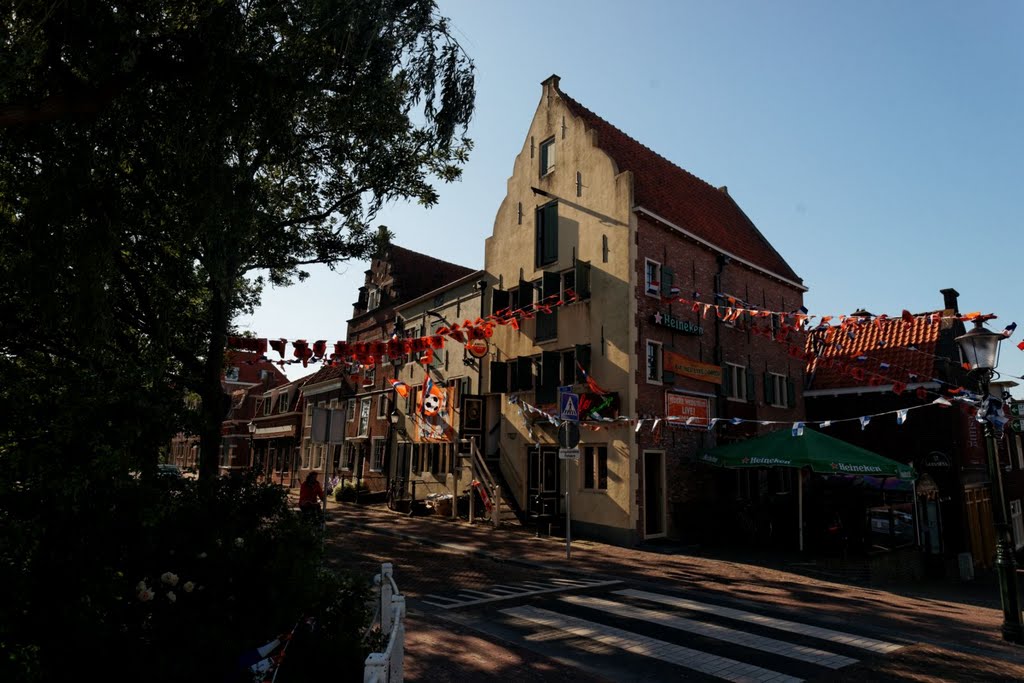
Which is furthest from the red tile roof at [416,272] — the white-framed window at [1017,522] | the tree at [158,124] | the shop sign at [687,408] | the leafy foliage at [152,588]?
the leafy foliage at [152,588]

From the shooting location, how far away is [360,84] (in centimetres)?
797

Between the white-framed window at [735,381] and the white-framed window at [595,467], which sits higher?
the white-framed window at [735,381]

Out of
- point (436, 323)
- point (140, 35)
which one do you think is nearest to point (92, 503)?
point (140, 35)

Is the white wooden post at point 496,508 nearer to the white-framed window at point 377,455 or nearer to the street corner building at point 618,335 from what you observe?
the street corner building at point 618,335

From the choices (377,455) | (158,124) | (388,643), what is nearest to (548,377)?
(377,455)

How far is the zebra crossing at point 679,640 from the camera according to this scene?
21.5ft

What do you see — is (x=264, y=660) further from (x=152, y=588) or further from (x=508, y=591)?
(x=508, y=591)

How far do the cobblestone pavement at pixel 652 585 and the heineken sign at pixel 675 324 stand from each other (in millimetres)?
6610

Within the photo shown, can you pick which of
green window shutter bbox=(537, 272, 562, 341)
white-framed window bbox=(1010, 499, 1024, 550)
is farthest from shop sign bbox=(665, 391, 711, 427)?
white-framed window bbox=(1010, 499, 1024, 550)

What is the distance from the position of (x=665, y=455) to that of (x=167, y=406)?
52.1 feet

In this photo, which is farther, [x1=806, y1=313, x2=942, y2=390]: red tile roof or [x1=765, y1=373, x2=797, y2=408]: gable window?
[x1=765, y1=373, x2=797, y2=408]: gable window

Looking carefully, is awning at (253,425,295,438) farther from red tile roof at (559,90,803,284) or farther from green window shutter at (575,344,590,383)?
red tile roof at (559,90,803,284)

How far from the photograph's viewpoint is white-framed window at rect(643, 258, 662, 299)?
750 inches

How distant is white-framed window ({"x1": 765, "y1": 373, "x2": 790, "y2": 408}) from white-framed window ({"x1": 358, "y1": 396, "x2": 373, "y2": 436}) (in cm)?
1820
